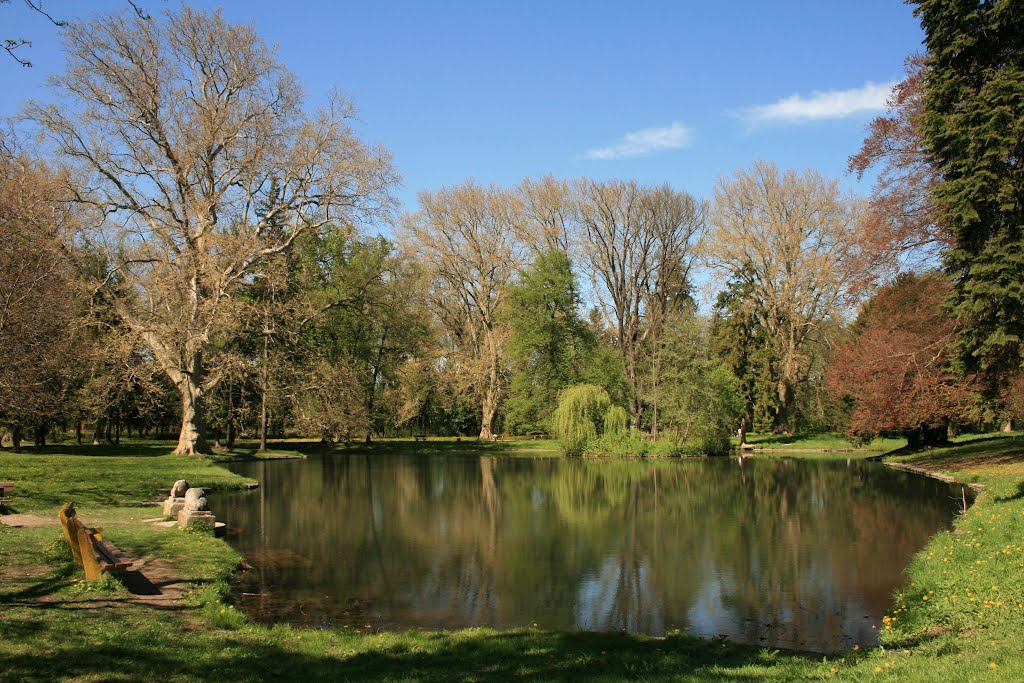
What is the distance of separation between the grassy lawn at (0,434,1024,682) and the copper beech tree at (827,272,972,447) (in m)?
15.6

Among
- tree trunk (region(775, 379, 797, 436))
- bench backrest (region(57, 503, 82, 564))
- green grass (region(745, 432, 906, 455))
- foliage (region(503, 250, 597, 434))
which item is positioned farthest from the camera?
tree trunk (region(775, 379, 797, 436))

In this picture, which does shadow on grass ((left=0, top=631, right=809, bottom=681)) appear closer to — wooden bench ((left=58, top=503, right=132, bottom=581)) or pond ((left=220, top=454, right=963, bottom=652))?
pond ((left=220, top=454, right=963, bottom=652))

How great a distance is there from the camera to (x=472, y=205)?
174 feet

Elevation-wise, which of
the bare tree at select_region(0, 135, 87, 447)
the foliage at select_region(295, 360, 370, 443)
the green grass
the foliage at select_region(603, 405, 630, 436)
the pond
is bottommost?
the pond

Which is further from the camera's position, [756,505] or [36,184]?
[36,184]

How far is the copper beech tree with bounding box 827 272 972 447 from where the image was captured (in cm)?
2591

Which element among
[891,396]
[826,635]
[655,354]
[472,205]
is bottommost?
[826,635]

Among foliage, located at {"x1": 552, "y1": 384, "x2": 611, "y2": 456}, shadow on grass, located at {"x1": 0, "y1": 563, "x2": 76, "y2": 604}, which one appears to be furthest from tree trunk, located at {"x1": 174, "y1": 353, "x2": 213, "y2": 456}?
shadow on grass, located at {"x1": 0, "y1": 563, "x2": 76, "y2": 604}

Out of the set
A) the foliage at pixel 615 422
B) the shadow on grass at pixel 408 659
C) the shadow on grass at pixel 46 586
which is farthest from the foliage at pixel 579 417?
the shadow on grass at pixel 408 659

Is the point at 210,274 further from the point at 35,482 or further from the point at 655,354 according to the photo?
the point at 655,354

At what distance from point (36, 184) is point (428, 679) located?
27699 millimetres

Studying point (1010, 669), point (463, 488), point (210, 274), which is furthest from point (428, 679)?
point (210, 274)

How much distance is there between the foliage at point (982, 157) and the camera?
1507cm

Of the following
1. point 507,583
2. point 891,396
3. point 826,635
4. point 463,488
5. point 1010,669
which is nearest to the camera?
point 1010,669
